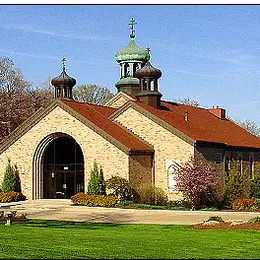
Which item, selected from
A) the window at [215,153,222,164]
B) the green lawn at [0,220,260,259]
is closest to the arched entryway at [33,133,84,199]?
the window at [215,153,222,164]

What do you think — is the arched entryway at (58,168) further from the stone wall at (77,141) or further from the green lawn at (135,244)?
the green lawn at (135,244)

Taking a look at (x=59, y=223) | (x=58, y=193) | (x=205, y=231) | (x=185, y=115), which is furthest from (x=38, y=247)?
(x=185, y=115)

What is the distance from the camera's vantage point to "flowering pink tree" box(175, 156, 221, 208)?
35812 millimetres

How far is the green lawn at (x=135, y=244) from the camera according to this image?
14117 mm

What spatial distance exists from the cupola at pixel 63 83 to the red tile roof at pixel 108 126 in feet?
10.2

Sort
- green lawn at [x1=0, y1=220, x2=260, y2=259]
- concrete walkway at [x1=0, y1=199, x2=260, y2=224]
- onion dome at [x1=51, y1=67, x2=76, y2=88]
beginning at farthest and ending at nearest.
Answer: onion dome at [x1=51, y1=67, x2=76, y2=88]
concrete walkway at [x1=0, y1=199, x2=260, y2=224]
green lawn at [x1=0, y1=220, x2=260, y2=259]

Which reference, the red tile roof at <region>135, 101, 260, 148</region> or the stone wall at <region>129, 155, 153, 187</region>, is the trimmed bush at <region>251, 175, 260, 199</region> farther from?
the stone wall at <region>129, 155, 153, 187</region>

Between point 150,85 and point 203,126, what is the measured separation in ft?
16.9

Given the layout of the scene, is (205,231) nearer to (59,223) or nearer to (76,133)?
(59,223)

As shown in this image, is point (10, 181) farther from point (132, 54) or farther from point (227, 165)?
point (132, 54)

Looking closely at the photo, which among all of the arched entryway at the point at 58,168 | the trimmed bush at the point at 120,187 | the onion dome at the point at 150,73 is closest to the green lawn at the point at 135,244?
the trimmed bush at the point at 120,187

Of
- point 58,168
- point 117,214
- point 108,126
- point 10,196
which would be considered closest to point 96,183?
point 108,126

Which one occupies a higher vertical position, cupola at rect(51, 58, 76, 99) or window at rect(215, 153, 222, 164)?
cupola at rect(51, 58, 76, 99)

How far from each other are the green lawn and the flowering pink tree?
47.7 feet
